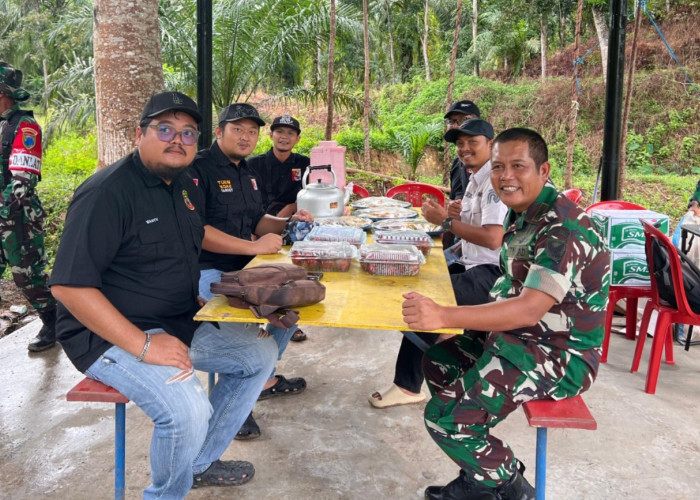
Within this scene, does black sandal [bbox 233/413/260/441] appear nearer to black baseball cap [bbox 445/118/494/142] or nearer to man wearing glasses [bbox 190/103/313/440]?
man wearing glasses [bbox 190/103/313/440]

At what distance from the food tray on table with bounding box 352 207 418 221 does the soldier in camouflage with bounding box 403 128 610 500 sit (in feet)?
4.43

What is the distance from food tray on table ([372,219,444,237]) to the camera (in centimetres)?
306

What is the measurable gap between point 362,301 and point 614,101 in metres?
3.98

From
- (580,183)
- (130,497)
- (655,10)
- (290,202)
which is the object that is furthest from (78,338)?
(655,10)

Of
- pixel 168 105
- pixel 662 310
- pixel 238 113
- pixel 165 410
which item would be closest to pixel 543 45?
pixel 662 310

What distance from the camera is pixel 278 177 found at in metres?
4.34

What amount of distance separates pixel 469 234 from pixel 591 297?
3.14 feet

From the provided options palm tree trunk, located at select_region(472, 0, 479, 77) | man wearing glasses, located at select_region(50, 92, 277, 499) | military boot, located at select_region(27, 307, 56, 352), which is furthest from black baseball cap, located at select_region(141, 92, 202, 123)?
palm tree trunk, located at select_region(472, 0, 479, 77)

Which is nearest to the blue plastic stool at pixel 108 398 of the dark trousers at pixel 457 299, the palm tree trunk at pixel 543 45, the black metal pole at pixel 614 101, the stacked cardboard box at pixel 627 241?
the dark trousers at pixel 457 299

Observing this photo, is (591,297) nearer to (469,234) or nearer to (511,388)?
(511,388)

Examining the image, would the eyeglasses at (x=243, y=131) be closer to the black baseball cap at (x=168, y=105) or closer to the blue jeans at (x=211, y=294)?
the blue jeans at (x=211, y=294)

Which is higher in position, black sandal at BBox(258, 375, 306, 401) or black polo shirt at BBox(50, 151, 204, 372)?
black polo shirt at BBox(50, 151, 204, 372)

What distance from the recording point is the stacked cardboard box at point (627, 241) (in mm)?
3715

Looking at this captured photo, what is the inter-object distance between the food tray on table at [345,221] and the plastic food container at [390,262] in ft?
2.04
